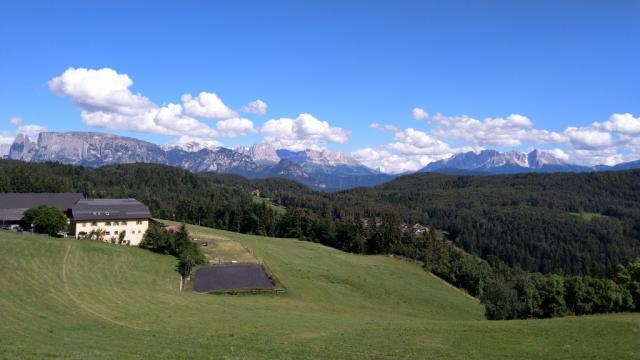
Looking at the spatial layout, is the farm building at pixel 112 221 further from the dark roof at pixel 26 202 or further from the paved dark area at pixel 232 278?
the paved dark area at pixel 232 278

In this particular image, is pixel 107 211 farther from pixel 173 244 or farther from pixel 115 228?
pixel 173 244

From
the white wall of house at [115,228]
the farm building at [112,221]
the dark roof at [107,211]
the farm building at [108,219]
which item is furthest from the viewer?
the dark roof at [107,211]

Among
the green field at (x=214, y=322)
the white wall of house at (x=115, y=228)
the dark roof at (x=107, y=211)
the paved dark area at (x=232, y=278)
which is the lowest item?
the paved dark area at (x=232, y=278)

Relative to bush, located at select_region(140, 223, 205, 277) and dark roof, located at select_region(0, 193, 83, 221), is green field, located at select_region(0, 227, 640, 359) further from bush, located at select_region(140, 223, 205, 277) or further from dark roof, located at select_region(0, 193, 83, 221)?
dark roof, located at select_region(0, 193, 83, 221)

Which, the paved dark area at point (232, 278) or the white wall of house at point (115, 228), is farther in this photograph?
the white wall of house at point (115, 228)

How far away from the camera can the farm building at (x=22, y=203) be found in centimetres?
8525

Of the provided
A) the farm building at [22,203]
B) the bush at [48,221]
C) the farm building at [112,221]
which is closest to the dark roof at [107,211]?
the farm building at [112,221]

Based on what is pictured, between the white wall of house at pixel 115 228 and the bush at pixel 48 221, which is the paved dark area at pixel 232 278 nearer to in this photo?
the white wall of house at pixel 115 228

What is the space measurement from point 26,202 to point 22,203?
2.36 feet

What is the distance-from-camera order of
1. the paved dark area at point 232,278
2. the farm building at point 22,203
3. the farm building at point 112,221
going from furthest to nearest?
the farm building at point 22,203
the farm building at point 112,221
the paved dark area at point 232,278

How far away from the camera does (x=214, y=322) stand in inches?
1452

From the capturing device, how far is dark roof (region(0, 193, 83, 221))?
86.7m

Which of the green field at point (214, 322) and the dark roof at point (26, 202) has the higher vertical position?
the dark roof at point (26, 202)

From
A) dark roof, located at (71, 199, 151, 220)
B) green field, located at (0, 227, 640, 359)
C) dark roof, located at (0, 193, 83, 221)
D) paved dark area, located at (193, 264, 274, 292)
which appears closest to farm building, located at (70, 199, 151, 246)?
dark roof, located at (71, 199, 151, 220)
